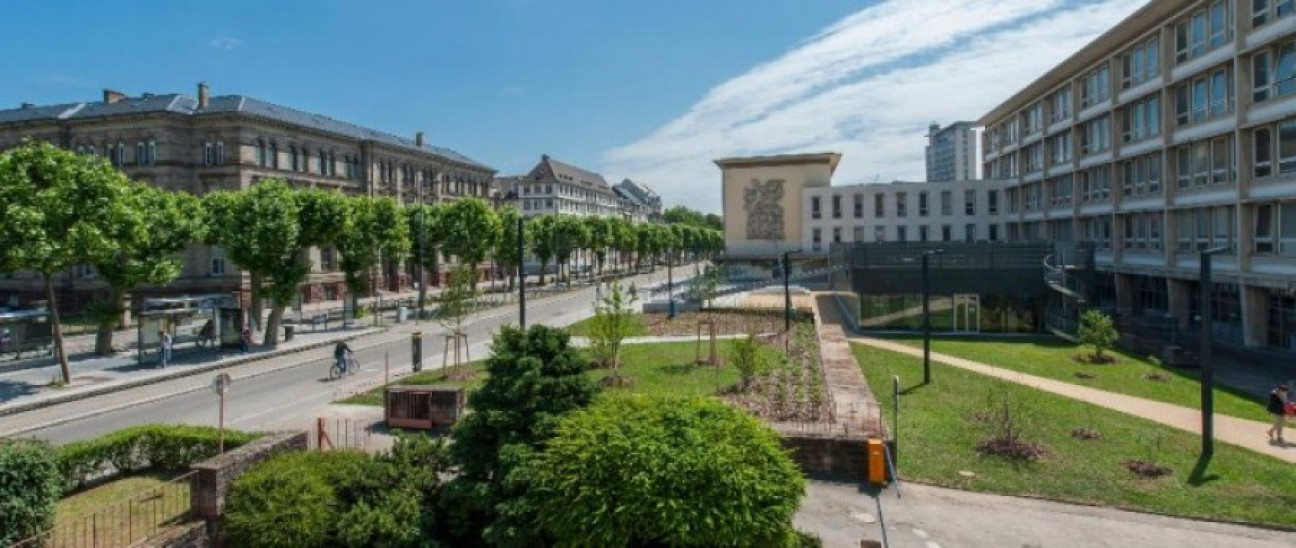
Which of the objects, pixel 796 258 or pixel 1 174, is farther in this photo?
pixel 796 258

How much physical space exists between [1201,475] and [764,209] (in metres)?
63.5

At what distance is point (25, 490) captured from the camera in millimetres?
10727

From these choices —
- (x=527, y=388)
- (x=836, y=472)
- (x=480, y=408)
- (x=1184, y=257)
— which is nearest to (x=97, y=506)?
(x=480, y=408)

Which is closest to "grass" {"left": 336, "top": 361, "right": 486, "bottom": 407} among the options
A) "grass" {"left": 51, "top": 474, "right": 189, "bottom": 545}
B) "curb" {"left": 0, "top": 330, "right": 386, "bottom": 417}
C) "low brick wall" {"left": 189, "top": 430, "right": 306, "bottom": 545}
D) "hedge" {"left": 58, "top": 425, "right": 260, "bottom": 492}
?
"hedge" {"left": 58, "top": 425, "right": 260, "bottom": 492}

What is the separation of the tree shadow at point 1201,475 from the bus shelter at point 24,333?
3972cm

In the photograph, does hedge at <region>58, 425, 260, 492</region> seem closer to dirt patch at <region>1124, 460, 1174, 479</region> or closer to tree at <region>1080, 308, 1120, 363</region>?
dirt patch at <region>1124, 460, 1174, 479</region>

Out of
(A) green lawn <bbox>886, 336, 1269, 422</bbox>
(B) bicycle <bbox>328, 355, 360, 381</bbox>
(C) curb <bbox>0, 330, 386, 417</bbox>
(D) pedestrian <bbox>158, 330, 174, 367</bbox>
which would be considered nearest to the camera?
(A) green lawn <bbox>886, 336, 1269, 422</bbox>

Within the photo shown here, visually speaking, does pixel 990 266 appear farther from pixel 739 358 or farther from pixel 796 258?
pixel 796 258

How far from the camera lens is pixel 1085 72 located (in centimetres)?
4944

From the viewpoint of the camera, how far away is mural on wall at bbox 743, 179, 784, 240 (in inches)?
3009

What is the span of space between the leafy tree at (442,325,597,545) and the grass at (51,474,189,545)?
501 cm

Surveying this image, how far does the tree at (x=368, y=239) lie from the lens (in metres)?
46.9

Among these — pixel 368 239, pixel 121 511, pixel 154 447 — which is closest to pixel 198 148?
pixel 368 239

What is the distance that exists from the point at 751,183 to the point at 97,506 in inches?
2707
